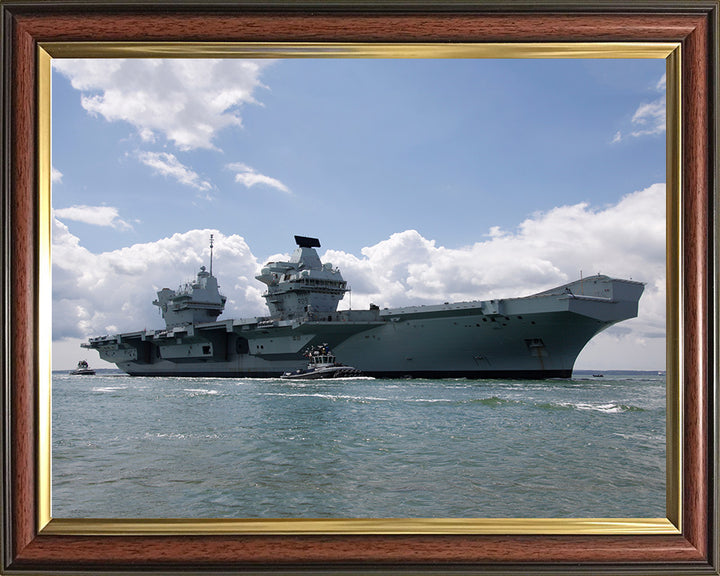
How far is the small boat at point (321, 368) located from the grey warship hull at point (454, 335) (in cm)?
51

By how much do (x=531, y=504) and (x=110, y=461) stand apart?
5527 mm

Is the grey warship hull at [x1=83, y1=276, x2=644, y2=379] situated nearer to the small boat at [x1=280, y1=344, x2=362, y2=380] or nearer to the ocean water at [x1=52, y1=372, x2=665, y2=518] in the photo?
the small boat at [x1=280, y1=344, x2=362, y2=380]

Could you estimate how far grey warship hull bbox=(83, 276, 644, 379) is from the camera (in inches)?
993

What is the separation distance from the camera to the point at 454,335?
27875 mm

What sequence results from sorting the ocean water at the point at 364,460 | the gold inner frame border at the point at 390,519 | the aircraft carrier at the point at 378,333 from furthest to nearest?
the aircraft carrier at the point at 378,333
the ocean water at the point at 364,460
the gold inner frame border at the point at 390,519

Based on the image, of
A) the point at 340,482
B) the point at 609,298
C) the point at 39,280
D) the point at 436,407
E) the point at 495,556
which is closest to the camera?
the point at 495,556

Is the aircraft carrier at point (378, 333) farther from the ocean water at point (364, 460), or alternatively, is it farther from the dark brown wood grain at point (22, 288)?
the dark brown wood grain at point (22, 288)

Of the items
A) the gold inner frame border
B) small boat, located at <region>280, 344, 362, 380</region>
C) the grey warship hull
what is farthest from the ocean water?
small boat, located at <region>280, 344, 362, 380</region>

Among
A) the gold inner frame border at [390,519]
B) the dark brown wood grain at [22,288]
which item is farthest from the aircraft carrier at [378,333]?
the dark brown wood grain at [22,288]

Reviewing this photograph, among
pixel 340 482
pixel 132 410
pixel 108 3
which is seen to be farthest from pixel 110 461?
pixel 132 410

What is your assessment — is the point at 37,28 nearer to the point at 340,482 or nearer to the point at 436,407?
the point at 340,482

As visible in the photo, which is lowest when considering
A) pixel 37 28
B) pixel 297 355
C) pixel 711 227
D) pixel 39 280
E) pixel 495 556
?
pixel 297 355

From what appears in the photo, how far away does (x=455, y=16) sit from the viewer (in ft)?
7.31

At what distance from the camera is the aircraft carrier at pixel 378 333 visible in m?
25.6
